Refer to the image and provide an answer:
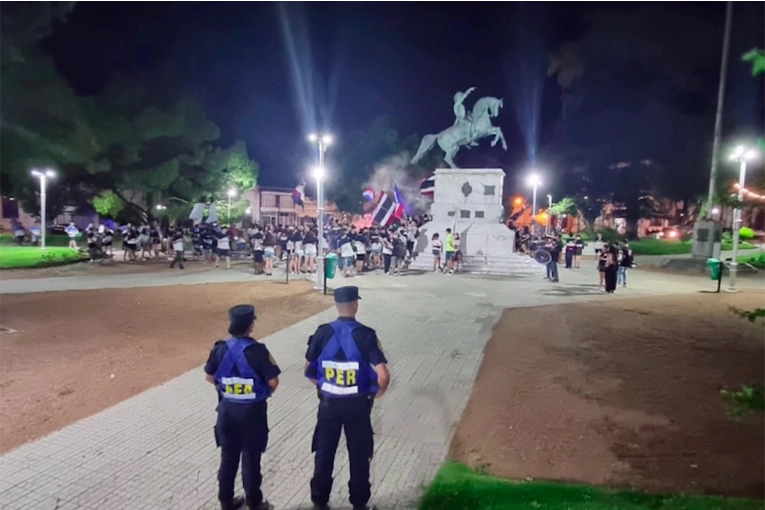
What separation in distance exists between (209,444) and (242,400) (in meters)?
1.78

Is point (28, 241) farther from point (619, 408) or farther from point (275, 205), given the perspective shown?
point (275, 205)

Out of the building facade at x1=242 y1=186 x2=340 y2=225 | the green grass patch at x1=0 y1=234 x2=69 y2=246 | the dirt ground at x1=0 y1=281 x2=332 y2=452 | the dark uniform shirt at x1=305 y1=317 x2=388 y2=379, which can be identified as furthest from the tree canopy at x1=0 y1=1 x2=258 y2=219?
the building facade at x1=242 y1=186 x2=340 y2=225

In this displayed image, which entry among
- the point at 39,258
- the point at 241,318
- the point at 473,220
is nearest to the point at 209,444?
the point at 241,318

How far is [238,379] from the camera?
389 centimetres

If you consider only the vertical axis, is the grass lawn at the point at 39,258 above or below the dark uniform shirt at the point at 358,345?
below

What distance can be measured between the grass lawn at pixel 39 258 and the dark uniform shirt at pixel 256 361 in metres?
19.4

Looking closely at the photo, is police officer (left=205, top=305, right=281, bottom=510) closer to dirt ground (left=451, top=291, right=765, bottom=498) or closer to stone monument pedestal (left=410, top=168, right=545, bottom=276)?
dirt ground (left=451, top=291, right=765, bottom=498)

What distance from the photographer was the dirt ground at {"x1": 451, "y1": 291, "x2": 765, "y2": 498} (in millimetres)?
4949

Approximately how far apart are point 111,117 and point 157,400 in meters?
29.4

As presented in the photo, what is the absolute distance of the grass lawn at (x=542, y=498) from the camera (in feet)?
12.9

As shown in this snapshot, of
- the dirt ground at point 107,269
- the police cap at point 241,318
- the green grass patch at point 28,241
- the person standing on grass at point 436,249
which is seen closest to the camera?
the police cap at point 241,318

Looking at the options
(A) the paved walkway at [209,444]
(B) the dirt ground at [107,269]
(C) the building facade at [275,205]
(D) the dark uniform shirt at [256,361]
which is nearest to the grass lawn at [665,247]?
(B) the dirt ground at [107,269]

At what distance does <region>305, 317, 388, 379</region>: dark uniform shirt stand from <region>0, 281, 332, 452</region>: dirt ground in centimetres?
371

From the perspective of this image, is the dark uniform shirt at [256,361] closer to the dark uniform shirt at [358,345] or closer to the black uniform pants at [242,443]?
the black uniform pants at [242,443]
